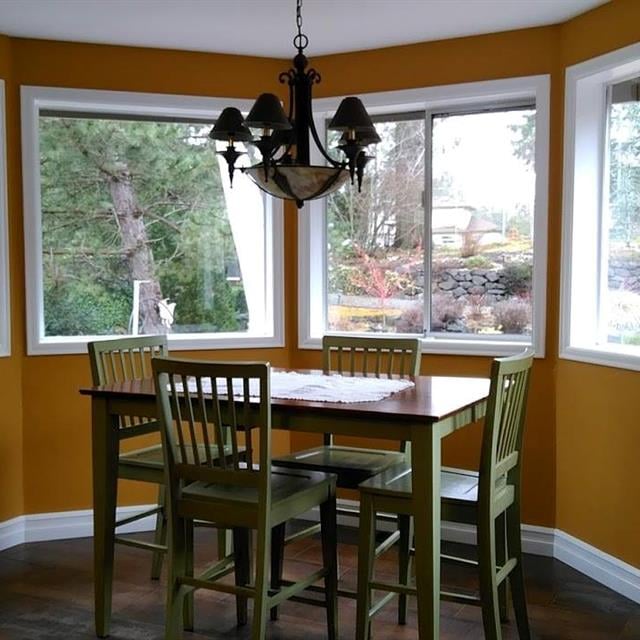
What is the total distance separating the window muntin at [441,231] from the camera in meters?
3.86

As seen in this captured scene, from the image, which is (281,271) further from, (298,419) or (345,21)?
(298,419)

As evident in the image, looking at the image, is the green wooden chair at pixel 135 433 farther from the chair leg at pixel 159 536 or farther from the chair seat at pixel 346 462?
the chair seat at pixel 346 462

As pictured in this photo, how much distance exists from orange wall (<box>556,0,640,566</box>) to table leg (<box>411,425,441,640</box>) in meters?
1.22

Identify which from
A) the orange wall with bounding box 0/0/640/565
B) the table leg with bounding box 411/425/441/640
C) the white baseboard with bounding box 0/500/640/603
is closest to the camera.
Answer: the table leg with bounding box 411/425/441/640

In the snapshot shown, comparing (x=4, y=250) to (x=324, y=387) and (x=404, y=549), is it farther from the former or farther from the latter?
(x=404, y=549)

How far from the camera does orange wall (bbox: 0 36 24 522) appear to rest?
3.75 m

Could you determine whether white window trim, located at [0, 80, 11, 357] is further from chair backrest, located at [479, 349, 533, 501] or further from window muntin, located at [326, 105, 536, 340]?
chair backrest, located at [479, 349, 533, 501]

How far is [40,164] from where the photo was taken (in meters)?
3.93

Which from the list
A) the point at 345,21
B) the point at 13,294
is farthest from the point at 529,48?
the point at 13,294

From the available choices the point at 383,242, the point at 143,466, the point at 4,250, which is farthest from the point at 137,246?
the point at 143,466

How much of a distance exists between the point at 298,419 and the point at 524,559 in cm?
170

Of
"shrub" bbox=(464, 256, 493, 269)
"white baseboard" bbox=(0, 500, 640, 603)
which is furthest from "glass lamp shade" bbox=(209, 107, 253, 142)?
"white baseboard" bbox=(0, 500, 640, 603)

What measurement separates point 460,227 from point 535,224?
457mm

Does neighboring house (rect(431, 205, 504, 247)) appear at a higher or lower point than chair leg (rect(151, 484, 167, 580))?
higher
